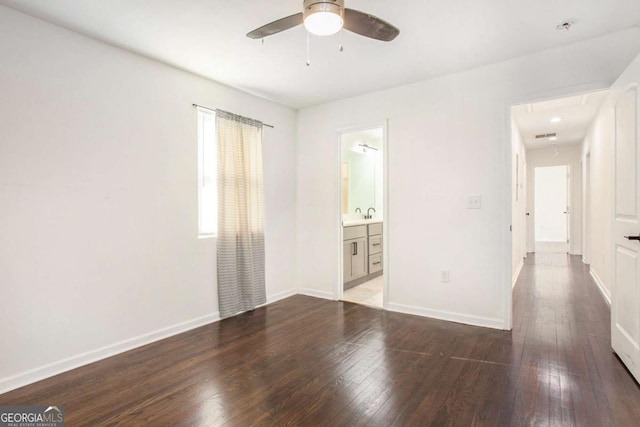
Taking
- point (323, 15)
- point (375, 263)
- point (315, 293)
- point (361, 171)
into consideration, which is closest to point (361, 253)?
point (375, 263)

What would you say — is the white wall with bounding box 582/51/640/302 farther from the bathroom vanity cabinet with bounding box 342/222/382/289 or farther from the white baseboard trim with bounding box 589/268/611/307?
the bathroom vanity cabinet with bounding box 342/222/382/289

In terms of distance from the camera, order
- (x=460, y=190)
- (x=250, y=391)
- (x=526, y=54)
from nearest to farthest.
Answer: (x=250, y=391) < (x=526, y=54) < (x=460, y=190)

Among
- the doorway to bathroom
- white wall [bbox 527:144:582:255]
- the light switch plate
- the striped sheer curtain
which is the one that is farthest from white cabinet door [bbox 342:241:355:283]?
white wall [bbox 527:144:582:255]

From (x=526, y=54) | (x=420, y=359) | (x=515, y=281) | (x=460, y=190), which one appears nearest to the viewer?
(x=420, y=359)

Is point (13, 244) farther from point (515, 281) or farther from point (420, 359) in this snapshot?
point (515, 281)

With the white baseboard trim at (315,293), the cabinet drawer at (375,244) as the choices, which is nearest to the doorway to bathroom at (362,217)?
the cabinet drawer at (375,244)

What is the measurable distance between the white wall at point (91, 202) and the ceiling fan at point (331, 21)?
4.69 ft

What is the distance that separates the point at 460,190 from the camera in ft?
11.0

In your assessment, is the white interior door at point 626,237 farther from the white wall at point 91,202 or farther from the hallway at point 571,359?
the white wall at point 91,202

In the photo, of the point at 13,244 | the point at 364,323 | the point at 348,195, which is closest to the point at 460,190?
the point at 364,323

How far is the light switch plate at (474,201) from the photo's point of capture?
3.25 meters

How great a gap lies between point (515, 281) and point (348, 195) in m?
2.87

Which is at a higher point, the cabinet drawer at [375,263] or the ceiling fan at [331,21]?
the ceiling fan at [331,21]

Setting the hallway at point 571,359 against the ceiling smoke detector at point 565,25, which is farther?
the ceiling smoke detector at point 565,25
